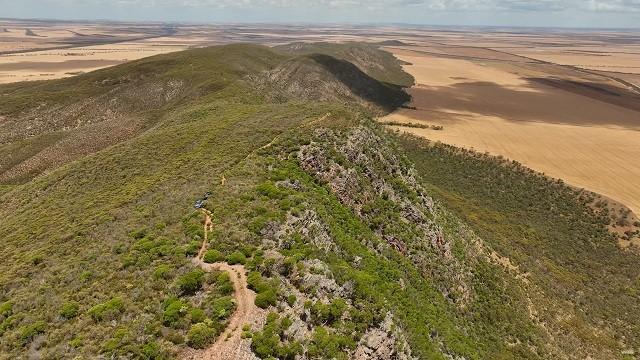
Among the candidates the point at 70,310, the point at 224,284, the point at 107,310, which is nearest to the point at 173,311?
the point at 224,284

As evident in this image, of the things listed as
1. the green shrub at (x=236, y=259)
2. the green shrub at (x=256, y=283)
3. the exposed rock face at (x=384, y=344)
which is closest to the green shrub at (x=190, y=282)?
the green shrub at (x=236, y=259)

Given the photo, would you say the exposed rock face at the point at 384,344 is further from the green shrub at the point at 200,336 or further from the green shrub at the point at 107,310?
the green shrub at the point at 107,310

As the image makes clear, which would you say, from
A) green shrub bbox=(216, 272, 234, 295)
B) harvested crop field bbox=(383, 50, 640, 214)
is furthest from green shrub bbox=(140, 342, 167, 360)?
harvested crop field bbox=(383, 50, 640, 214)

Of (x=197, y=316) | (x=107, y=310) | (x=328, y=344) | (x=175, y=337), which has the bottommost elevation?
(x=328, y=344)

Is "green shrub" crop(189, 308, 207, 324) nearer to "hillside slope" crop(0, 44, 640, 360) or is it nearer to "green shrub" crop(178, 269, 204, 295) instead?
"hillside slope" crop(0, 44, 640, 360)

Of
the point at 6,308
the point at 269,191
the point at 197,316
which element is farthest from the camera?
the point at 269,191

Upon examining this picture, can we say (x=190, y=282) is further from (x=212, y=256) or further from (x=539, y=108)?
(x=539, y=108)

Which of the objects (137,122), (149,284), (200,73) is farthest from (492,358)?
(200,73)
